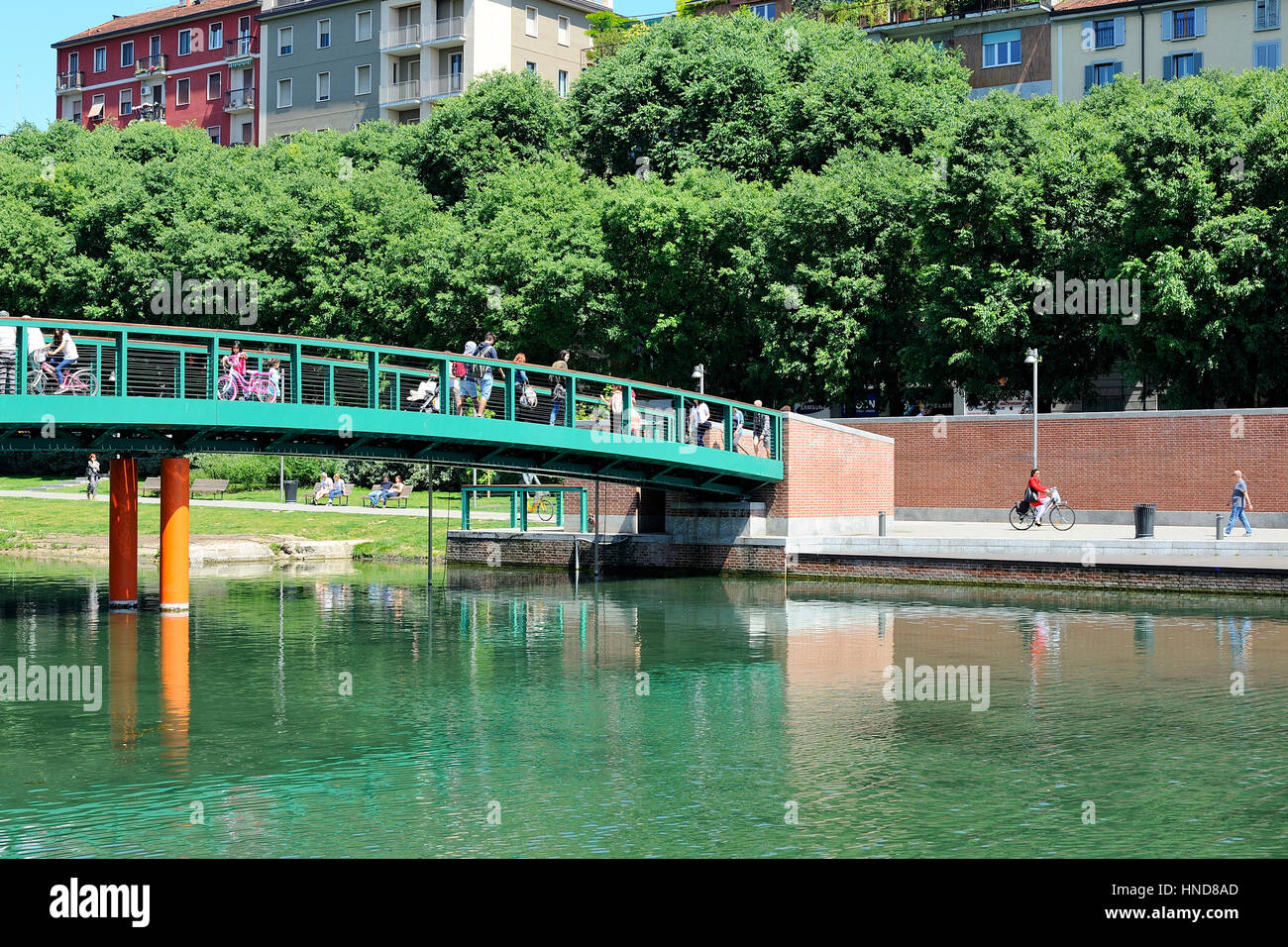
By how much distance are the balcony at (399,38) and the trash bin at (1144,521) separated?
58070 mm

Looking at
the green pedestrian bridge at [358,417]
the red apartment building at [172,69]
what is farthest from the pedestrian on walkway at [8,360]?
the red apartment building at [172,69]

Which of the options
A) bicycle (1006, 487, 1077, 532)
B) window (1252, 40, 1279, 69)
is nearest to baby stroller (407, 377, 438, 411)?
bicycle (1006, 487, 1077, 532)

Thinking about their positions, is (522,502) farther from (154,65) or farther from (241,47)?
(154,65)

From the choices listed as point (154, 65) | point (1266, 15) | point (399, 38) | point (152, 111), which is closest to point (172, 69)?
point (154, 65)

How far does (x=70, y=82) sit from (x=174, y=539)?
83829 mm

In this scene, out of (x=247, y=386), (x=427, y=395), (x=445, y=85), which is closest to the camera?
(x=247, y=386)

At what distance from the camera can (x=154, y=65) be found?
95.0m

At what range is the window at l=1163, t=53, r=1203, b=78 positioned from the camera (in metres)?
63.4

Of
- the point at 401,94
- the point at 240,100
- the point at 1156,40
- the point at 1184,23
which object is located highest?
the point at 240,100

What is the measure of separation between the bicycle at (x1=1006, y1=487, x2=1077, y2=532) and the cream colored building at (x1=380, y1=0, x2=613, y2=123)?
47.1 m

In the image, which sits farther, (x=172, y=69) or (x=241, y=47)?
(x=172, y=69)

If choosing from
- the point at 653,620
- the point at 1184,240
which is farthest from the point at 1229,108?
the point at 653,620

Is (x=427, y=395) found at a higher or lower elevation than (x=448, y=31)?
lower

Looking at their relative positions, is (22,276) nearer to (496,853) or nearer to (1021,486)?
(1021,486)
